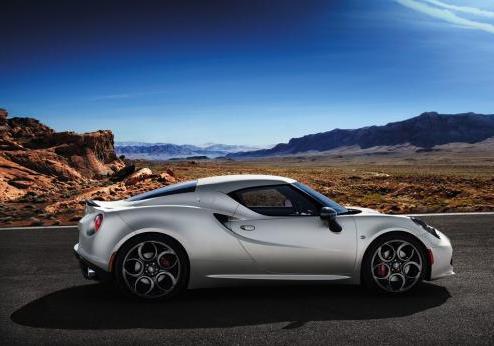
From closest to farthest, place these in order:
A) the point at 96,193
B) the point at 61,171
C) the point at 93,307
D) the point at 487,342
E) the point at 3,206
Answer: the point at 487,342, the point at 93,307, the point at 3,206, the point at 96,193, the point at 61,171

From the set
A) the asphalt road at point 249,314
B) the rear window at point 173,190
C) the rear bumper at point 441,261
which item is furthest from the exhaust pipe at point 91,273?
the rear bumper at point 441,261

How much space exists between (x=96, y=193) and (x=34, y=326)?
1661 centimetres

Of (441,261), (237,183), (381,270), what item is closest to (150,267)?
(237,183)

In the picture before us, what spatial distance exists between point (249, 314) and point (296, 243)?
90 cm

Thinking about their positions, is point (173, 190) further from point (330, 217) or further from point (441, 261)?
point (441, 261)

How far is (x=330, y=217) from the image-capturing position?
583cm

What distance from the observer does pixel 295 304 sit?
18.9 feet

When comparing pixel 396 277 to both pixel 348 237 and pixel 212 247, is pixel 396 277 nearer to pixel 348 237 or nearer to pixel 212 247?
pixel 348 237

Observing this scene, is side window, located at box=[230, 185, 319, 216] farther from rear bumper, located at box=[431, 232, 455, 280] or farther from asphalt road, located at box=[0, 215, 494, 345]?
rear bumper, located at box=[431, 232, 455, 280]

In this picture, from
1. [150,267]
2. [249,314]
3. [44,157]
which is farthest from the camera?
[44,157]

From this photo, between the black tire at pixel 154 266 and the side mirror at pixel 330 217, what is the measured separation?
1.46 metres

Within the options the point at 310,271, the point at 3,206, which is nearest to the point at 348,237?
the point at 310,271

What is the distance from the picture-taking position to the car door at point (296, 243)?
19.2 feet

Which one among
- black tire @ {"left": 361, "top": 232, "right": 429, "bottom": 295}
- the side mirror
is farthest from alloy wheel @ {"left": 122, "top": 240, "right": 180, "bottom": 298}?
black tire @ {"left": 361, "top": 232, "right": 429, "bottom": 295}
